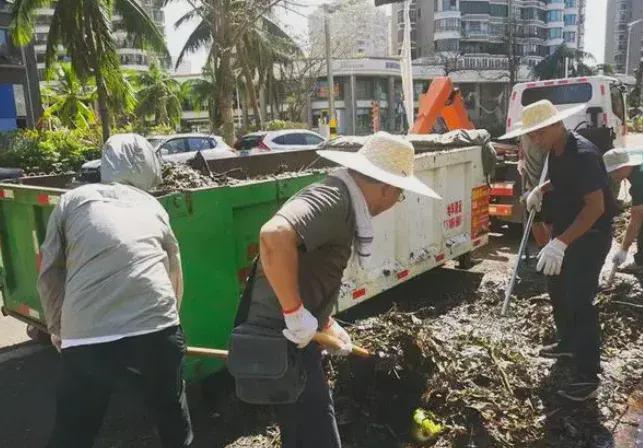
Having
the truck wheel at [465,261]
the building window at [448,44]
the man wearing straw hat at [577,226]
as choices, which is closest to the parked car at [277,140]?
the truck wheel at [465,261]

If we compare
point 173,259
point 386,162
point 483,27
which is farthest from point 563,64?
point 173,259

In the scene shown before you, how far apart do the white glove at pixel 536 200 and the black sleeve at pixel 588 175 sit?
0.77 m

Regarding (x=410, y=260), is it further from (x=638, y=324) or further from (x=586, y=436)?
(x=586, y=436)

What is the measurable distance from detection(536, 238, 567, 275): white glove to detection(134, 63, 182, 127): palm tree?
1675 inches

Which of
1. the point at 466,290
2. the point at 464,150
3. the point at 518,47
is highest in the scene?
the point at 518,47

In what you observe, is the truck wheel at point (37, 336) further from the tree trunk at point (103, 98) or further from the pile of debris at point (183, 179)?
the tree trunk at point (103, 98)

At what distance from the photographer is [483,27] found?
221 feet

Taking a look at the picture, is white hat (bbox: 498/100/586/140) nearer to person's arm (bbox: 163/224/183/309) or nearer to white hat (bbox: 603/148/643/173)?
white hat (bbox: 603/148/643/173)

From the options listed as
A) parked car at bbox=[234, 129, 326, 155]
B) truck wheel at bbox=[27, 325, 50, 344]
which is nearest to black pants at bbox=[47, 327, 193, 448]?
truck wheel at bbox=[27, 325, 50, 344]

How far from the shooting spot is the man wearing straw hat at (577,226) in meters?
3.46

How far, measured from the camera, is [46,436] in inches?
134

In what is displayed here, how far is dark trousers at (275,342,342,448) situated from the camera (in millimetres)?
2297

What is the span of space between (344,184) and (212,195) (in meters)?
1.41

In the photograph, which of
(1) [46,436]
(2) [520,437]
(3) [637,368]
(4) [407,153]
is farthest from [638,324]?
(1) [46,436]
